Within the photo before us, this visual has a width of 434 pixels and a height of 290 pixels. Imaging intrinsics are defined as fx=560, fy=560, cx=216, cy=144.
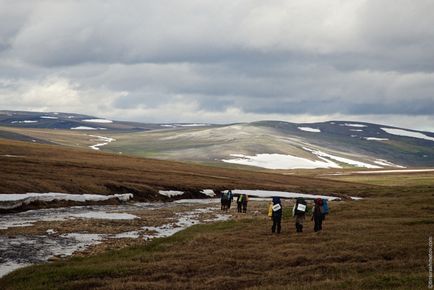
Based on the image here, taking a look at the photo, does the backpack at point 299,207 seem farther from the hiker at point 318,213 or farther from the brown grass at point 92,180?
the brown grass at point 92,180

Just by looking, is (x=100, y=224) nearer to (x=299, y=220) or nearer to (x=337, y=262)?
(x=299, y=220)

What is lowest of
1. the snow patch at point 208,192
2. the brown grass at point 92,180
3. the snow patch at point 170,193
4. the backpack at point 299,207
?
the snow patch at point 208,192

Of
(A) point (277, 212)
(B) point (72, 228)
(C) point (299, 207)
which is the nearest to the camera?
(C) point (299, 207)

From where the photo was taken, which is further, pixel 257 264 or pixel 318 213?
pixel 318 213

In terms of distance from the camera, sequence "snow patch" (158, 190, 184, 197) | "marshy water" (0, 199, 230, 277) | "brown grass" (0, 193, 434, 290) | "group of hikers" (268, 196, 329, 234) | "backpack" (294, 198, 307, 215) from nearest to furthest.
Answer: "brown grass" (0, 193, 434, 290), "marshy water" (0, 199, 230, 277), "backpack" (294, 198, 307, 215), "group of hikers" (268, 196, 329, 234), "snow patch" (158, 190, 184, 197)

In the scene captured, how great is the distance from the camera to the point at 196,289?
23.4 m

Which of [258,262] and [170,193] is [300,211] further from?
[170,193]

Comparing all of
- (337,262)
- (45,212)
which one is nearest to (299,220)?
(337,262)

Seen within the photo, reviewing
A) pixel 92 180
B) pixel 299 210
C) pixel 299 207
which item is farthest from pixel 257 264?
pixel 92 180

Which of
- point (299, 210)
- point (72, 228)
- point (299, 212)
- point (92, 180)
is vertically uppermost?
point (299, 210)

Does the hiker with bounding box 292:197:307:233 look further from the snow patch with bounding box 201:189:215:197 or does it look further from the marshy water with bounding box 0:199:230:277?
the snow patch with bounding box 201:189:215:197

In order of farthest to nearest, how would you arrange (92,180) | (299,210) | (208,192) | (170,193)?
(208,192) → (170,193) → (92,180) → (299,210)

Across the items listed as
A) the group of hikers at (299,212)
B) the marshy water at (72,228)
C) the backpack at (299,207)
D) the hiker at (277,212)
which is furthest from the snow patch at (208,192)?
the backpack at (299,207)

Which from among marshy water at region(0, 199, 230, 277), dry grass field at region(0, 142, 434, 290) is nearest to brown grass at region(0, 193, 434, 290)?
dry grass field at region(0, 142, 434, 290)
